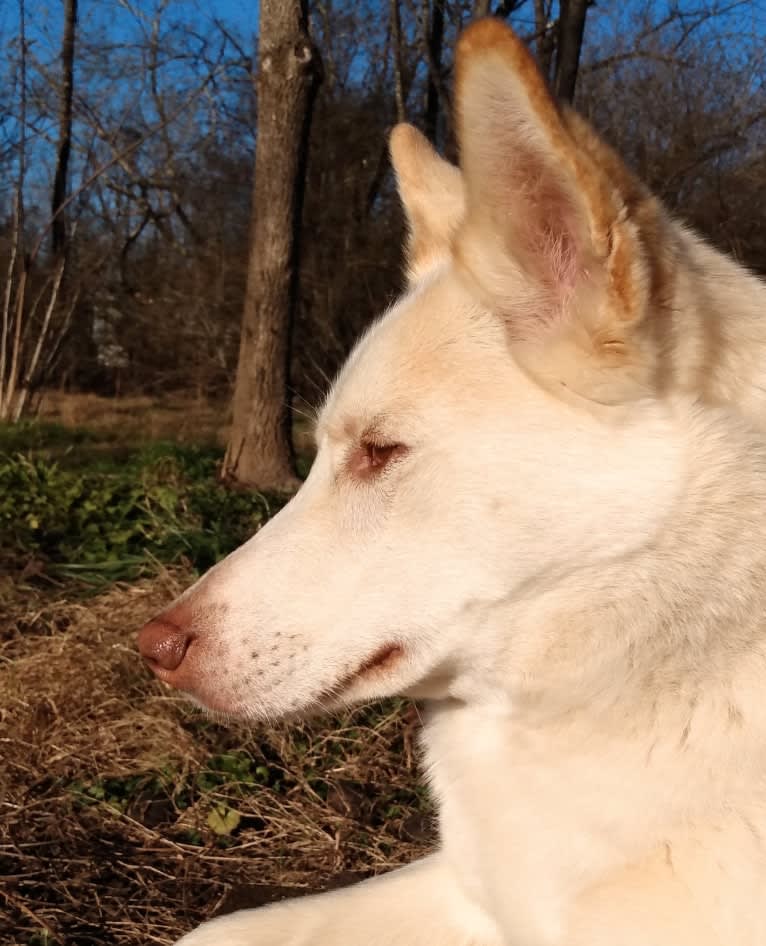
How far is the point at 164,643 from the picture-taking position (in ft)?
5.82

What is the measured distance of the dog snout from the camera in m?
1.76

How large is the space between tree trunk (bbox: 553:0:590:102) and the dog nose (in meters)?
7.12

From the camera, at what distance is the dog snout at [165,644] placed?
1.76 m

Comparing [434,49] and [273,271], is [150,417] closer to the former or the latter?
[273,271]

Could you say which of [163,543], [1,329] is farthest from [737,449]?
[1,329]

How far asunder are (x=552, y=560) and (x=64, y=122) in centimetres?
1393

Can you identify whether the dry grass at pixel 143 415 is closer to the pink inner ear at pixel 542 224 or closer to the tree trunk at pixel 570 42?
the tree trunk at pixel 570 42

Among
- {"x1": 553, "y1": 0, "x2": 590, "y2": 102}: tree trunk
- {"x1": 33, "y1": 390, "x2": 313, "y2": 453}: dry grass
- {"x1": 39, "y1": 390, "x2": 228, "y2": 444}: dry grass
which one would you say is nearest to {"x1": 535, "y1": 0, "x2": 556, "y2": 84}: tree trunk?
{"x1": 553, "y1": 0, "x2": 590, "y2": 102}: tree trunk

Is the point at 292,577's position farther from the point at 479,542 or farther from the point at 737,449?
the point at 737,449

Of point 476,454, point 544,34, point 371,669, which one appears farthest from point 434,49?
point 371,669

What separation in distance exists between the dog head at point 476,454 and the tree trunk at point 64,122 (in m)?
12.1

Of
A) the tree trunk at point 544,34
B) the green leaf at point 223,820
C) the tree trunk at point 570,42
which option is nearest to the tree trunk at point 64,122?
the tree trunk at point 544,34

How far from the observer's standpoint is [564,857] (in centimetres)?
164

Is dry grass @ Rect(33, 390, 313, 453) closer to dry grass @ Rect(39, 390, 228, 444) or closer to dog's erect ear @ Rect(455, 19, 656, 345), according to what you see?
dry grass @ Rect(39, 390, 228, 444)
